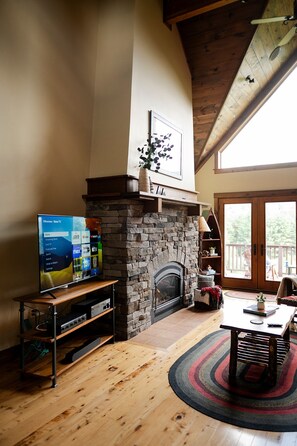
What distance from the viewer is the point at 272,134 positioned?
6352 millimetres

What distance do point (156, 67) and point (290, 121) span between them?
330 centimetres

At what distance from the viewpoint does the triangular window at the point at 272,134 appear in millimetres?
6152

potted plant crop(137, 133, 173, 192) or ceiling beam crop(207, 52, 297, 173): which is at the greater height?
ceiling beam crop(207, 52, 297, 173)

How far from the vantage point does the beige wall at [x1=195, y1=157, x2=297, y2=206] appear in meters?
6.22

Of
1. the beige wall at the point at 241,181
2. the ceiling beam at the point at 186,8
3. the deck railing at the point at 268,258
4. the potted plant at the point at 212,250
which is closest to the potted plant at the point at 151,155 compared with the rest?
the ceiling beam at the point at 186,8

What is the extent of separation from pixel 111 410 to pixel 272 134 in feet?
19.4

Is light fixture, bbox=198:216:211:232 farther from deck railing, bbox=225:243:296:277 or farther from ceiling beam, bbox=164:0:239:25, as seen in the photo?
ceiling beam, bbox=164:0:239:25

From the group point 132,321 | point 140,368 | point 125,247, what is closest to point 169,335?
point 132,321

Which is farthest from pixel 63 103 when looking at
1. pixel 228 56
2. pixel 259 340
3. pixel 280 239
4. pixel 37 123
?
pixel 280 239

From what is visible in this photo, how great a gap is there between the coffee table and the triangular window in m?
3.90

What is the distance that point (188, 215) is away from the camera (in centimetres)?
523

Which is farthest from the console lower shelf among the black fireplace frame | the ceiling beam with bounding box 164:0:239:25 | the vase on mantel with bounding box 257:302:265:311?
the ceiling beam with bounding box 164:0:239:25

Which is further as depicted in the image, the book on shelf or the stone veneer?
the stone veneer

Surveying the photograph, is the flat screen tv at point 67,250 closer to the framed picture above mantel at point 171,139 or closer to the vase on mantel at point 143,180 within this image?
the vase on mantel at point 143,180
